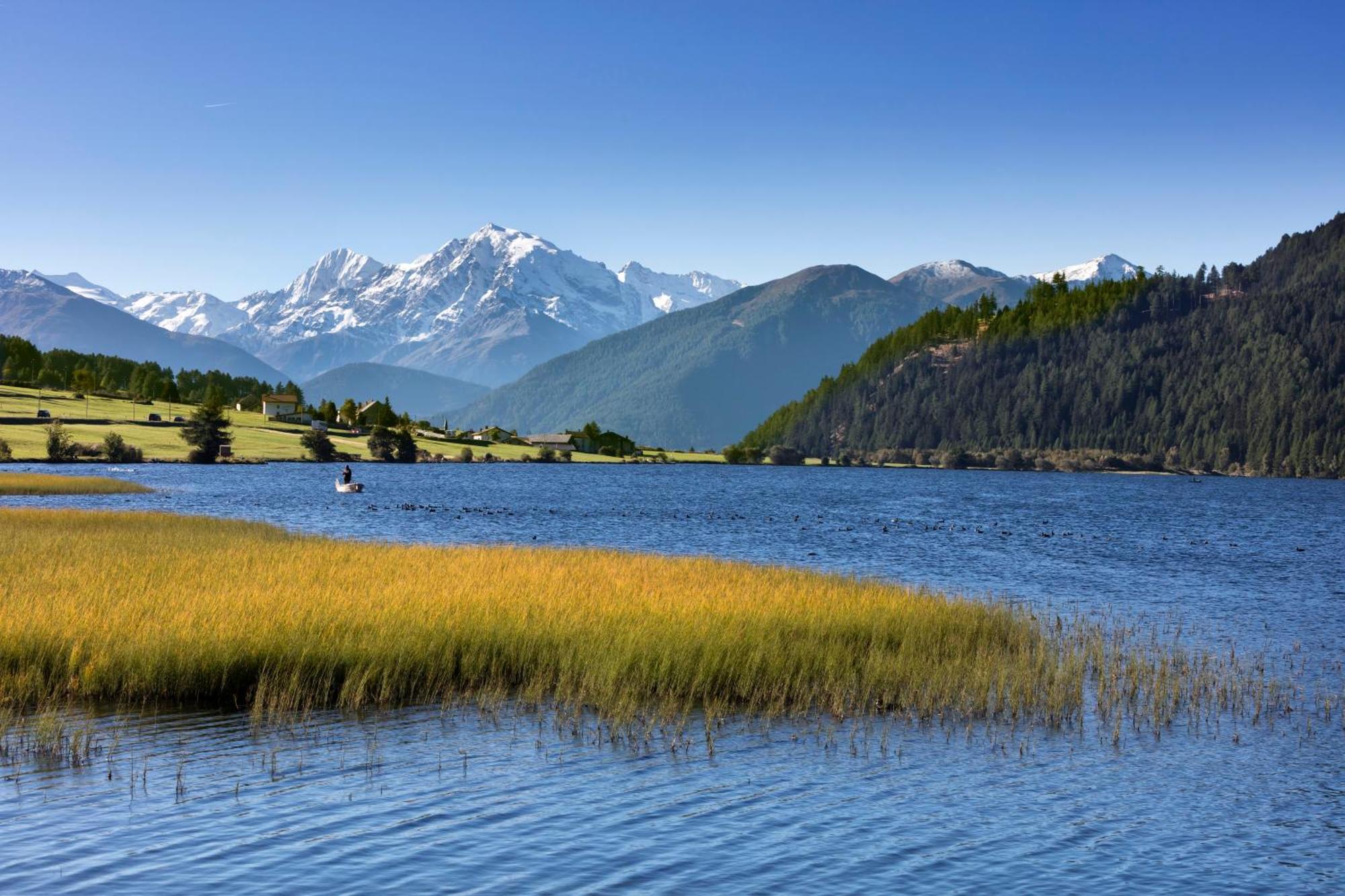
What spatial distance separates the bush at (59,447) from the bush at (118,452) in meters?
6.08

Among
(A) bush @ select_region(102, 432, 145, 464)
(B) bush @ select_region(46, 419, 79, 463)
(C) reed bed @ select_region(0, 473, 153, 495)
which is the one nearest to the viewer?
(C) reed bed @ select_region(0, 473, 153, 495)

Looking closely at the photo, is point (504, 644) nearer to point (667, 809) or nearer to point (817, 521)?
point (667, 809)

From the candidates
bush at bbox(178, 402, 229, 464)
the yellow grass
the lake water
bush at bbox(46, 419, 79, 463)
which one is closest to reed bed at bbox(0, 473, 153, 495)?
bush at bbox(46, 419, 79, 463)

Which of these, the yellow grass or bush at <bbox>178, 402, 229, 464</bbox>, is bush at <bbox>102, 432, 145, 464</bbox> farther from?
the yellow grass

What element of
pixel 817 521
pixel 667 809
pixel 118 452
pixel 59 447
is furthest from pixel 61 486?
pixel 667 809

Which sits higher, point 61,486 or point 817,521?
point 817,521

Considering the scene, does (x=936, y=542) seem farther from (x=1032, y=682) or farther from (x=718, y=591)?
(x=1032, y=682)

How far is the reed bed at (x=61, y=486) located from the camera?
9550 centimetres

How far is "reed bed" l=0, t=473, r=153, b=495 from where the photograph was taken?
95500 mm

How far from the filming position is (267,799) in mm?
17703

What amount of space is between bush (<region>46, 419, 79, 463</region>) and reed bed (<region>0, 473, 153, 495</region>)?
149ft

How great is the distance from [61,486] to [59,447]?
59.5m

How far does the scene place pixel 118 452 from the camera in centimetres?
16438

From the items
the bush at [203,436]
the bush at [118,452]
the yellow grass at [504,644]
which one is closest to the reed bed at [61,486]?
the bush at [118,452]
